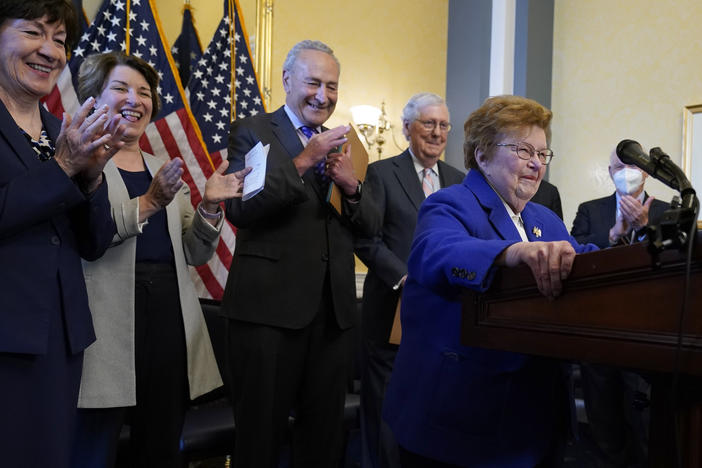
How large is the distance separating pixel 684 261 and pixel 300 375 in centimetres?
169

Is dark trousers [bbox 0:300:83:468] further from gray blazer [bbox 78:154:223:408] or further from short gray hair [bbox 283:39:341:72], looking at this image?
short gray hair [bbox 283:39:341:72]

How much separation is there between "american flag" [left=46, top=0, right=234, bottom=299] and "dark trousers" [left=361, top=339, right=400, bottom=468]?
1369 millimetres

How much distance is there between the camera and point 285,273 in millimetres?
2305

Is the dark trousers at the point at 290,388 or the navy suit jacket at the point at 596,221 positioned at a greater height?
the navy suit jacket at the point at 596,221

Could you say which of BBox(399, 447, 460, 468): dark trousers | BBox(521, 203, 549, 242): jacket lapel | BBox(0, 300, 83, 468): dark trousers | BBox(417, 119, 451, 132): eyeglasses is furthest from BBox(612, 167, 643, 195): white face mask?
BBox(0, 300, 83, 468): dark trousers

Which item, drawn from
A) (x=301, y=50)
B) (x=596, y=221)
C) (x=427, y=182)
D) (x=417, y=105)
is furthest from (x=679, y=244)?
(x=596, y=221)

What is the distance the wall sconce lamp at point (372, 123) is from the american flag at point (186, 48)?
1.52 metres

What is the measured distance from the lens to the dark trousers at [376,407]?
2862 mm

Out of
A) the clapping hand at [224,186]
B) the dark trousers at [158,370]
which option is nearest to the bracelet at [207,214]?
the clapping hand at [224,186]

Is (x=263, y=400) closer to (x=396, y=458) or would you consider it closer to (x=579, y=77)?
(x=396, y=458)

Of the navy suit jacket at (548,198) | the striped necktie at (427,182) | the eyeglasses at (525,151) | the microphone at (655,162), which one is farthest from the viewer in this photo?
the navy suit jacket at (548,198)

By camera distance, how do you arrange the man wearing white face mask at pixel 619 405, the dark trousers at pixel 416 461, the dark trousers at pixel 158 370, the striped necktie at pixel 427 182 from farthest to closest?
1. the man wearing white face mask at pixel 619 405
2. the striped necktie at pixel 427 182
3. the dark trousers at pixel 158 370
4. the dark trousers at pixel 416 461

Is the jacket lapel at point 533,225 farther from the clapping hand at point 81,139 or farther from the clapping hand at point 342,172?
the clapping hand at point 81,139

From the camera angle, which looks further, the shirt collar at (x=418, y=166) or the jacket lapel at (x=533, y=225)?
the shirt collar at (x=418, y=166)
